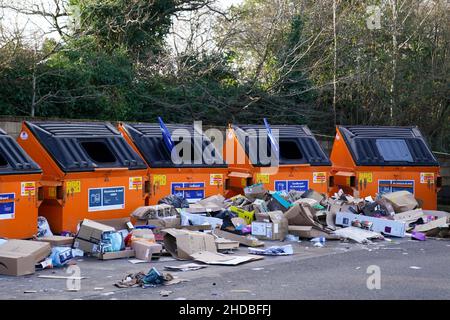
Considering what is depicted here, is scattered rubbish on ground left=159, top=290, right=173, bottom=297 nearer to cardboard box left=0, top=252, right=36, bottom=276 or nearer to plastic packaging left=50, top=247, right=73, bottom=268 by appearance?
cardboard box left=0, top=252, right=36, bottom=276

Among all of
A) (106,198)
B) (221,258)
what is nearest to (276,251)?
(221,258)

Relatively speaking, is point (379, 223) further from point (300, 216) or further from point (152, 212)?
point (152, 212)

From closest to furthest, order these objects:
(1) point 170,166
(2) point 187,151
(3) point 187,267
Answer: (3) point 187,267 < (1) point 170,166 < (2) point 187,151

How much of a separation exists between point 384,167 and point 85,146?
193 inches

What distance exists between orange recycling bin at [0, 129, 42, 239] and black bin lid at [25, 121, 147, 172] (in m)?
0.54

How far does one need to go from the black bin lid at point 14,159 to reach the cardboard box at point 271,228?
9.51 feet

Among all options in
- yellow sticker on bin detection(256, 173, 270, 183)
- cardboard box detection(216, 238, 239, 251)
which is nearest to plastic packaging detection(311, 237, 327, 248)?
cardboard box detection(216, 238, 239, 251)

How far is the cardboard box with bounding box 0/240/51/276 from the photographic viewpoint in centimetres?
695

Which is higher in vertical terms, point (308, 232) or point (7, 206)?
point (7, 206)

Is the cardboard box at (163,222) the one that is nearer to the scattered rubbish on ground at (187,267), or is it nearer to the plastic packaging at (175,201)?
the plastic packaging at (175,201)

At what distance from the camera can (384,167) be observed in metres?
11.8

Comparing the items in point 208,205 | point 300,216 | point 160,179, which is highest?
point 160,179

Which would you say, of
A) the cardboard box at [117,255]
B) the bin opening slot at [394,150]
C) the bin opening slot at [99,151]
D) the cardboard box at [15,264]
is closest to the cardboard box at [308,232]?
the cardboard box at [117,255]
